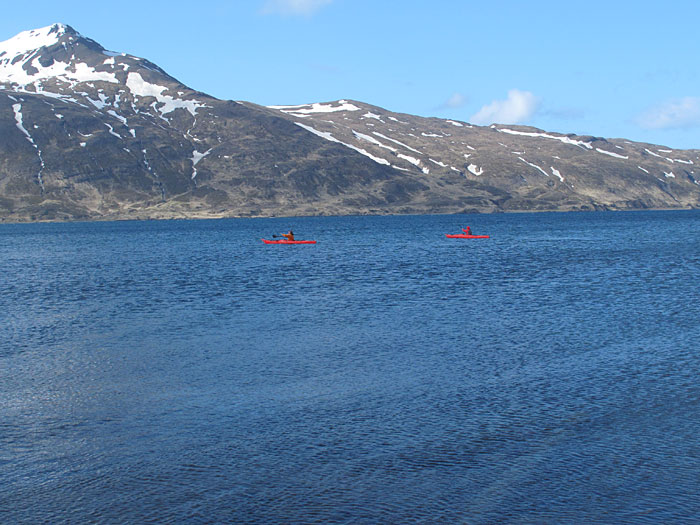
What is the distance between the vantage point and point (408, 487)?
2314 cm

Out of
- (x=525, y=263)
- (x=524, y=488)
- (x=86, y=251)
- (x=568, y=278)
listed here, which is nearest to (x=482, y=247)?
(x=525, y=263)

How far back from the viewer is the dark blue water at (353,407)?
882 inches

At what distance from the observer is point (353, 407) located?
31875 mm

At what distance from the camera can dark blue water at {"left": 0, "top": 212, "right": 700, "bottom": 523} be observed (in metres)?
22.4

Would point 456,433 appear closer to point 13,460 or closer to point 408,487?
point 408,487

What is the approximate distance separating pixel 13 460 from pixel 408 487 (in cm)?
1373

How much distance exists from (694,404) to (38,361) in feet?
112

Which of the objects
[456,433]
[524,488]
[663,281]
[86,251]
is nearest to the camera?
[524,488]

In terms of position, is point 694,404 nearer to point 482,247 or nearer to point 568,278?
point 568,278

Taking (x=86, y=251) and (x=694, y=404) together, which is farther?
(x=86, y=251)

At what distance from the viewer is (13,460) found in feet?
84.6

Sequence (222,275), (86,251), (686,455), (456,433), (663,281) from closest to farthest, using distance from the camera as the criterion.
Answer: (686,455) → (456,433) → (663,281) → (222,275) → (86,251)

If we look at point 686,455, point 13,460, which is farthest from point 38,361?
point 686,455

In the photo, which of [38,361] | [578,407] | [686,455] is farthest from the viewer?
[38,361]
